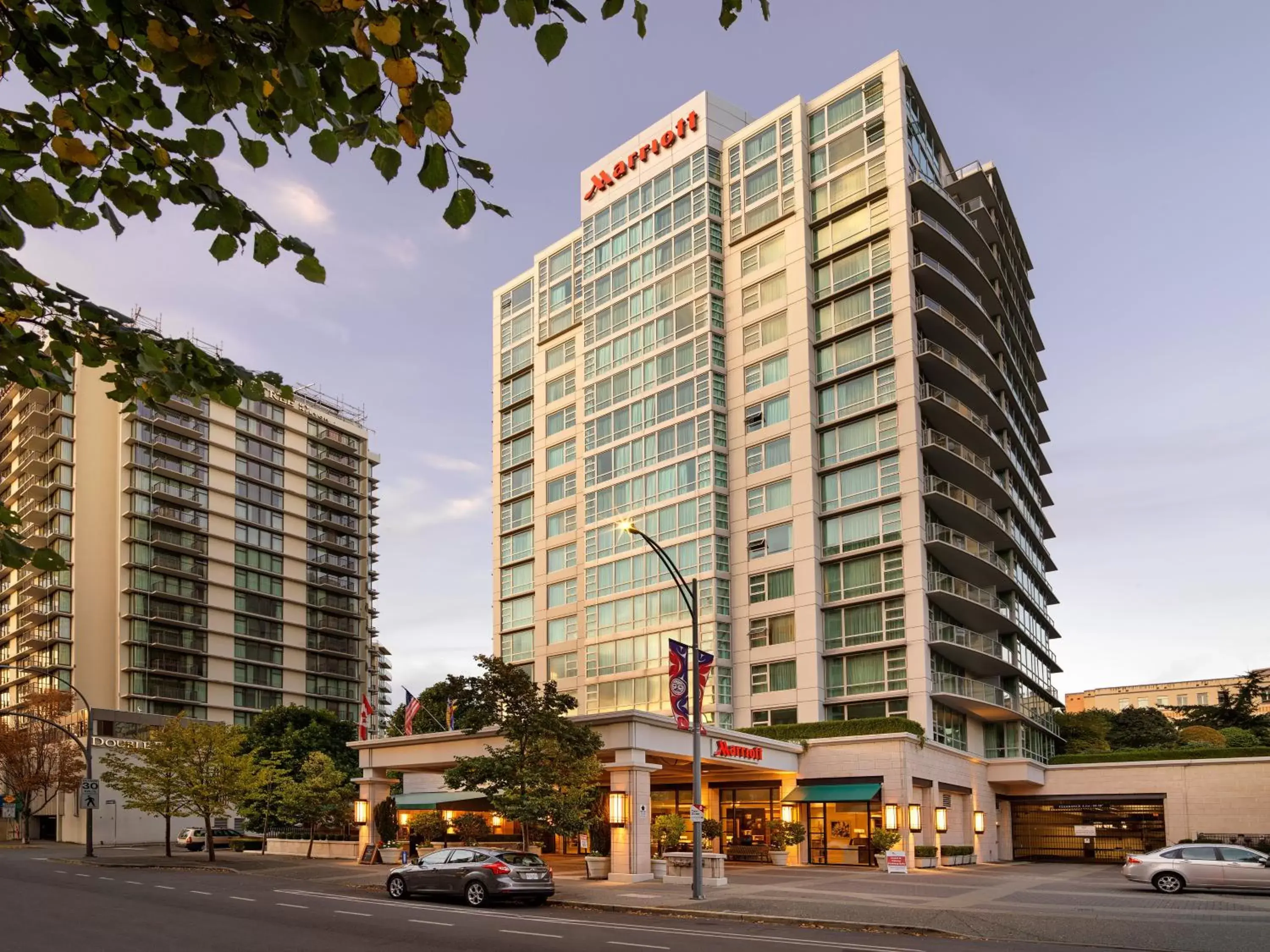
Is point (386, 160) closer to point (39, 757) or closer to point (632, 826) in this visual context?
point (632, 826)

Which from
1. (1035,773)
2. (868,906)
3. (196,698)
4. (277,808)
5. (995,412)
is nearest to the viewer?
(868,906)

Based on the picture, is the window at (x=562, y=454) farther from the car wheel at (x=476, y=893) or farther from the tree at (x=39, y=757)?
the car wheel at (x=476, y=893)

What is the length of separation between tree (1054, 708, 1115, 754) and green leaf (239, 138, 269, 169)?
77.4 meters

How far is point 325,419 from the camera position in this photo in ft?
381

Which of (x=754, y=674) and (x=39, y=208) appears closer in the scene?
(x=39, y=208)

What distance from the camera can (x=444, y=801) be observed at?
5100 centimetres

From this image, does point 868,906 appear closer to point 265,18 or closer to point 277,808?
point 265,18

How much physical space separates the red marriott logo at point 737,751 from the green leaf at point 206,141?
1493 inches

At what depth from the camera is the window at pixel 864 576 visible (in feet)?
172

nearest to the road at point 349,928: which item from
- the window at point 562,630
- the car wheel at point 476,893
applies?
the car wheel at point 476,893

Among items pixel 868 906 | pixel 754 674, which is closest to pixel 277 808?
pixel 754 674

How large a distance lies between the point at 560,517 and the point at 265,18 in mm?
65695

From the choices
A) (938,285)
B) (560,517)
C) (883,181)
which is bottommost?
(560,517)

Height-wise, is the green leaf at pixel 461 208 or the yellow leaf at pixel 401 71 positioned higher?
the yellow leaf at pixel 401 71
